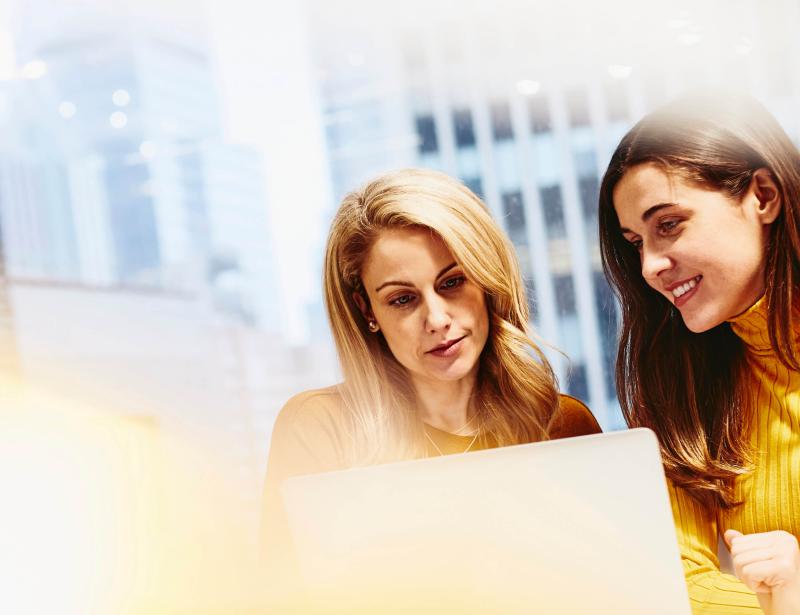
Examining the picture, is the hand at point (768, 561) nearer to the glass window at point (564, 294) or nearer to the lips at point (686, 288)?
the lips at point (686, 288)

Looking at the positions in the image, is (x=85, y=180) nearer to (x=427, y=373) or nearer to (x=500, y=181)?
(x=500, y=181)

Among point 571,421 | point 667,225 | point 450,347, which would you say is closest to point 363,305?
point 450,347

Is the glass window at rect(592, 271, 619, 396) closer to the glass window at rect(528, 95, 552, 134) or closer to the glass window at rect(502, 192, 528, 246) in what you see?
the glass window at rect(502, 192, 528, 246)

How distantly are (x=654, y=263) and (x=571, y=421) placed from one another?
1.27 ft

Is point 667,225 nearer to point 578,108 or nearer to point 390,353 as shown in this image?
point 390,353

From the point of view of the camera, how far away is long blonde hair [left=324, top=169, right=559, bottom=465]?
1604 mm

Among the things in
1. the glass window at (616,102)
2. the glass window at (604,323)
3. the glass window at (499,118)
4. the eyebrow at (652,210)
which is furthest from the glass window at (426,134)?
the eyebrow at (652,210)

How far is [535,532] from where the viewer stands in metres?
1.05

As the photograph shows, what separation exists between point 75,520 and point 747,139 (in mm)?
1825

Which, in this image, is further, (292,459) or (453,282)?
(292,459)

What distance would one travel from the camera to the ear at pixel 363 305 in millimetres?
1700

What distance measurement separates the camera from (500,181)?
248 centimetres

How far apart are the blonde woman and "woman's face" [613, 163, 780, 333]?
10.7 inches

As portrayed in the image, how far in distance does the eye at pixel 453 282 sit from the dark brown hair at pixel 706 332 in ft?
0.83
